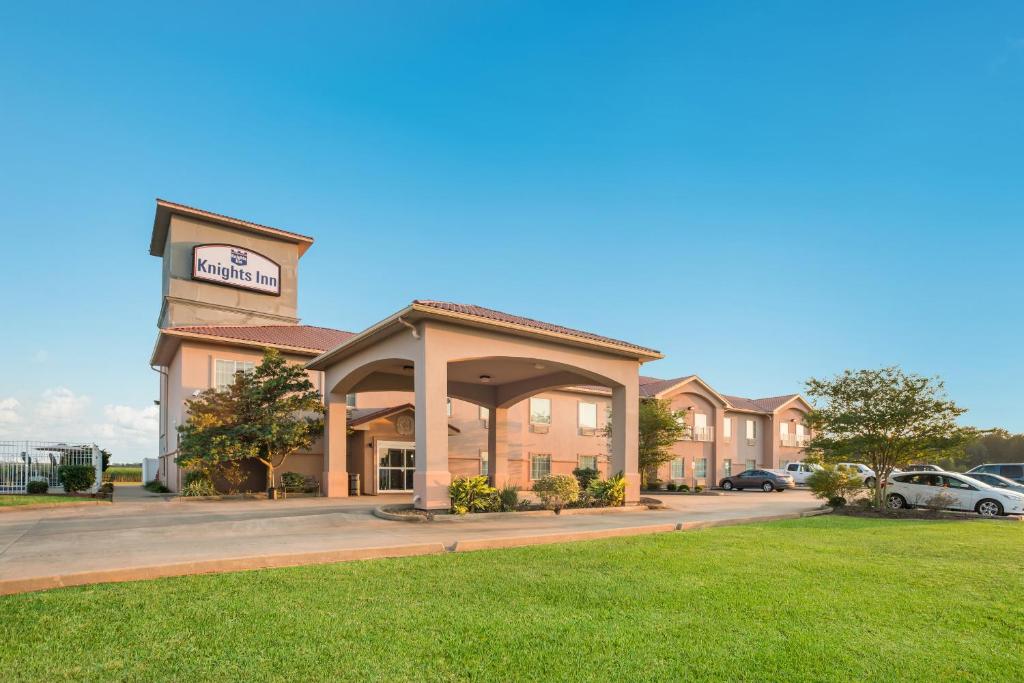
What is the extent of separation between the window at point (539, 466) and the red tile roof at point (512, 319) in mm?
14515

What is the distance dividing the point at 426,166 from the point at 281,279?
12.3 metres

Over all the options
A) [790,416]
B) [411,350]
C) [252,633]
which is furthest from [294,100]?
[790,416]

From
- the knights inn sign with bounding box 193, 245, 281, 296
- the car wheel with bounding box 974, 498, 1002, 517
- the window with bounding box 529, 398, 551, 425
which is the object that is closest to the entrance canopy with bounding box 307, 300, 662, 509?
the window with bounding box 529, 398, 551, 425

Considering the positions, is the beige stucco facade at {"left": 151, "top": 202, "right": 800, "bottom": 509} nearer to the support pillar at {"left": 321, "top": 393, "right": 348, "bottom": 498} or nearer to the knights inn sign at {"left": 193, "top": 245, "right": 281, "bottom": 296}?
the support pillar at {"left": 321, "top": 393, "right": 348, "bottom": 498}

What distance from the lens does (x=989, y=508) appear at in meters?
18.1

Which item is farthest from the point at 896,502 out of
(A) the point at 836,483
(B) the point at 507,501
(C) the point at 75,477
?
(C) the point at 75,477

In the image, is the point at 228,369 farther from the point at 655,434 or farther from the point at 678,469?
the point at 678,469

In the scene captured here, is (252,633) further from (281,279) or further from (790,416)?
(790,416)

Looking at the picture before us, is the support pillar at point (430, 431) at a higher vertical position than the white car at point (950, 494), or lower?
higher

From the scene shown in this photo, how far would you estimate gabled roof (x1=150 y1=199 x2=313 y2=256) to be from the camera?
26.7 m

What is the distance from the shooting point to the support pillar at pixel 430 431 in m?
15.1

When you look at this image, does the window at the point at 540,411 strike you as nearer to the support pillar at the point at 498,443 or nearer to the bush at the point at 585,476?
Answer: the support pillar at the point at 498,443

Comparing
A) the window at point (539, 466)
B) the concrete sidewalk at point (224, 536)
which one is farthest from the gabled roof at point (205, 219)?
the window at point (539, 466)

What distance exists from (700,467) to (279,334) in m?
27.0
